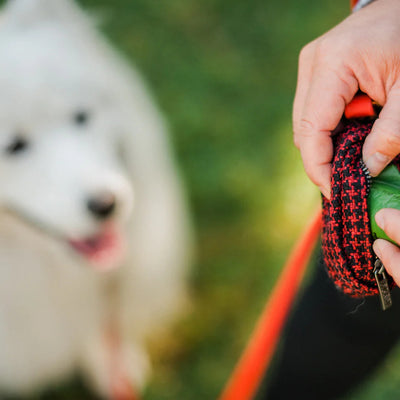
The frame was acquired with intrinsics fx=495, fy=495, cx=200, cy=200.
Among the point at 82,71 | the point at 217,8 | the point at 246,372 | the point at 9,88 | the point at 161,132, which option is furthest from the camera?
the point at 217,8

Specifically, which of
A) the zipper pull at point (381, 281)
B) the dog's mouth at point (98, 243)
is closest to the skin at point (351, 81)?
the zipper pull at point (381, 281)

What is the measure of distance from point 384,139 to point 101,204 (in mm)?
761

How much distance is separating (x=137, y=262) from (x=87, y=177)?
422 millimetres

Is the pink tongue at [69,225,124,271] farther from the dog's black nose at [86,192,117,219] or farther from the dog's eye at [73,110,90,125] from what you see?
the dog's eye at [73,110,90,125]

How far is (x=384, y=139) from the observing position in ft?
1.89

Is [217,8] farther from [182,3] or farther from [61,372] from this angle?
[61,372]

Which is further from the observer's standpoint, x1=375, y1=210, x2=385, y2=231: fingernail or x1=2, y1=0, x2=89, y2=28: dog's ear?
x1=2, y1=0, x2=89, y2=28: dog's ear

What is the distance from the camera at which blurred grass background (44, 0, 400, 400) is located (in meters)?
1.72

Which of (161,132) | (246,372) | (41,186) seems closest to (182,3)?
(161,132)

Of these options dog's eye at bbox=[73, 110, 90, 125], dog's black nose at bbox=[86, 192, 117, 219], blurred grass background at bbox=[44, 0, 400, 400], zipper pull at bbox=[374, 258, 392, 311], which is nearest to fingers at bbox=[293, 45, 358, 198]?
zipper pull at bbox=[374, 258, 392, 311]

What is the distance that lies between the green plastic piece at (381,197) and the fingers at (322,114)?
0.20 feet

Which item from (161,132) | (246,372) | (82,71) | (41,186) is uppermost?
(82,71)

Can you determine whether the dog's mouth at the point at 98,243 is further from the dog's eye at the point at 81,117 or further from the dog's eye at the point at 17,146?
the dog's eye at the point at 81,117

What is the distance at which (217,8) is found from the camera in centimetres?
263
